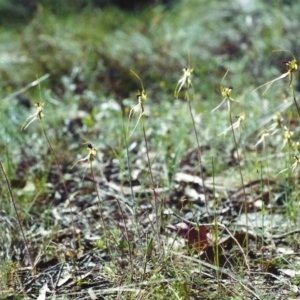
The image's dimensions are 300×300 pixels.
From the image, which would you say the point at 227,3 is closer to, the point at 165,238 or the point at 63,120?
the point at 63,120

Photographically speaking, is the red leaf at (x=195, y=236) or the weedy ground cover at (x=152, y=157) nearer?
the weedy ground cover at (x=152, y=157)

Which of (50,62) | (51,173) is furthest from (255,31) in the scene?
(51,173)

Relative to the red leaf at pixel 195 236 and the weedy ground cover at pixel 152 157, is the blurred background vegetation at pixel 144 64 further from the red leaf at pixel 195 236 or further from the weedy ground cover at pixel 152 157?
the red leaf at pixel 195 236

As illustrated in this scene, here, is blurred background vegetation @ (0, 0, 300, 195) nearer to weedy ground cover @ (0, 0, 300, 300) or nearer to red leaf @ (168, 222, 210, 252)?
weedy ground cover @ (0, 0, 300, 300)

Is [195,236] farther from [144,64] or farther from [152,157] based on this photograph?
[144,64]

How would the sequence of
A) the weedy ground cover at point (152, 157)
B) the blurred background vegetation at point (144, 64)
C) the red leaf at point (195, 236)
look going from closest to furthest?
1. the weedy ground cover at point (152, 157)
2. the red leaf at point (195, 236)
3. the blurred background vegetation at point (144, 64)

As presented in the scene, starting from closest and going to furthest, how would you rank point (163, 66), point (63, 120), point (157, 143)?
1. point (157, 143)
2. point (63, 120)
3. point (163, 66)

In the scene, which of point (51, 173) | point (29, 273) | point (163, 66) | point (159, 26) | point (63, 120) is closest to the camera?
point (29, 273)

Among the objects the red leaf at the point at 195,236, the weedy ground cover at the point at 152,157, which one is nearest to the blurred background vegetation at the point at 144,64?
the weedy ground cover at the point at 152,157

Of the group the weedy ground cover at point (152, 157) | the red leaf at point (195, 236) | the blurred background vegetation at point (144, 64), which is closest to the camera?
the weedy ground cover at point (152, 157)
